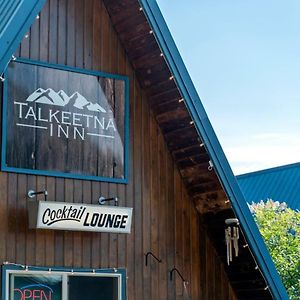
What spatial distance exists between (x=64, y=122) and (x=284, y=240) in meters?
9.38

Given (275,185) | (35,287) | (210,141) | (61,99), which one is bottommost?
(35,287)

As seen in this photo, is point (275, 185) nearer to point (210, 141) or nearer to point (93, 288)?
point (210, 141)

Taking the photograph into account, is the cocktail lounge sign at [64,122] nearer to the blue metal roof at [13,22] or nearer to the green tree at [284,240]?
the blue metal roof at [13,22]

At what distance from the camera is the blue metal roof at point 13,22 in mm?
9297

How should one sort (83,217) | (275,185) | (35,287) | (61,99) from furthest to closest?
(275,185)
(61,99)
(83,217)
(35,287)

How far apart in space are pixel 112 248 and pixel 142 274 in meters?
0.52

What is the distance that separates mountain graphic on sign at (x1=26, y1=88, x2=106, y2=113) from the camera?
403 inches

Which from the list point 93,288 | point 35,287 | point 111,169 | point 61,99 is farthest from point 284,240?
point 35,287

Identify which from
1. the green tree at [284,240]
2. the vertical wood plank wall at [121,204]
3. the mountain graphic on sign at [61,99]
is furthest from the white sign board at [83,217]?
the green tree at [284,240]

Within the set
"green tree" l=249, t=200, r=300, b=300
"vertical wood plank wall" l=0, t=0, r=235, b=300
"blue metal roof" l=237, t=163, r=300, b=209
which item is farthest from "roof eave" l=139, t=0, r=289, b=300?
"blue metal roof" l=237, t=163, r=300, b=209

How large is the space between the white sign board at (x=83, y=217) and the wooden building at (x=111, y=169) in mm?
16

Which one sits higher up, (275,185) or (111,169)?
(275,185)

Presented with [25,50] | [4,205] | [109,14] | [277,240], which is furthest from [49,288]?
[277,240]

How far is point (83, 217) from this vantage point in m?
10.1
